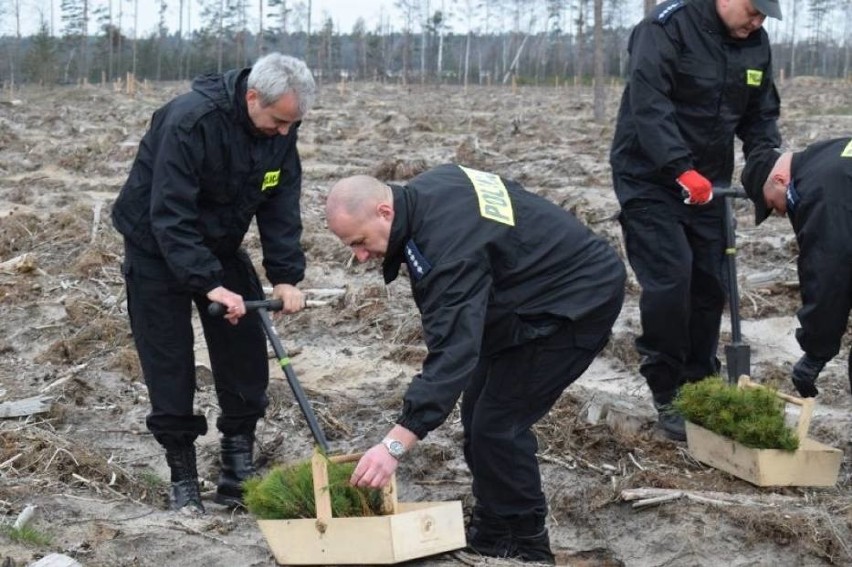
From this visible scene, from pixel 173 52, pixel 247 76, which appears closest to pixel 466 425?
pixel 247 76

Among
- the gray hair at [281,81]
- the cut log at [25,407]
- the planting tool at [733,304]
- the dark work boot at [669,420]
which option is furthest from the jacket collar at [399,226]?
the cut log at [25,407]

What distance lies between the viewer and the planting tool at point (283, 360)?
4.44 m

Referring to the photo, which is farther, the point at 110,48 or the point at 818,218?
the point at 110,48

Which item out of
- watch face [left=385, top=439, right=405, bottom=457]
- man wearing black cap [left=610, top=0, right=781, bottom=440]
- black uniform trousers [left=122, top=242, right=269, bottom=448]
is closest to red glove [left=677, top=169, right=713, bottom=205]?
man wearing black cap [left=610, top=0, right=781, bottom=440]

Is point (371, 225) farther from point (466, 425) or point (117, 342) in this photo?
point (117, 342)

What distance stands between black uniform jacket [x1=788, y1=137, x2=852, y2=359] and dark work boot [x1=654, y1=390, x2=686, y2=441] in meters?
1.17

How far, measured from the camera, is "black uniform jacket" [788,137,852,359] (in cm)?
457

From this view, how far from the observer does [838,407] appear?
21.9 ft

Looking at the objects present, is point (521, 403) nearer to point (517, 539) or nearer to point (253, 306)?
point (517, 539)

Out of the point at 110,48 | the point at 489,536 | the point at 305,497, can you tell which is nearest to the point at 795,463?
the point at 489,536

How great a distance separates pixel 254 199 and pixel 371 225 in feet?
4.69

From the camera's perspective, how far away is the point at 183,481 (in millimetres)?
5270

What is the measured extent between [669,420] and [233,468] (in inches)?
88.2

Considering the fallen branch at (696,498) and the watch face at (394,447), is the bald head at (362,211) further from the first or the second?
the fallen branch at (696,498)
